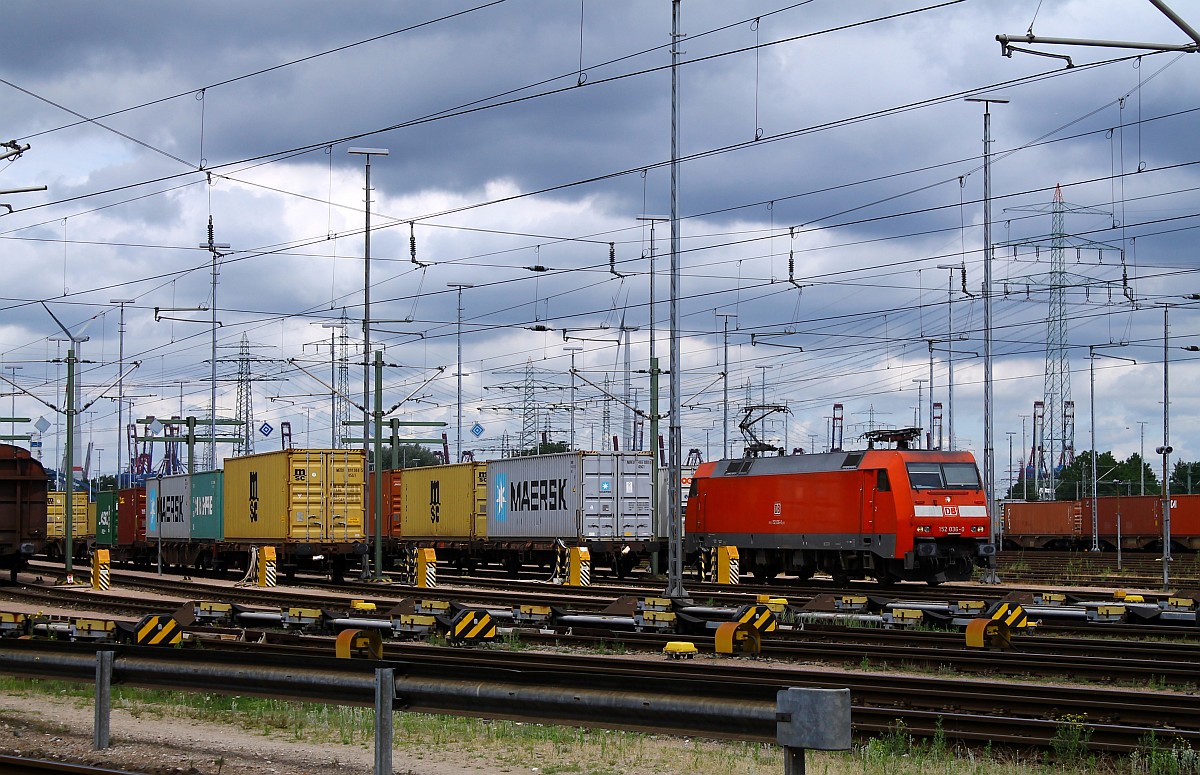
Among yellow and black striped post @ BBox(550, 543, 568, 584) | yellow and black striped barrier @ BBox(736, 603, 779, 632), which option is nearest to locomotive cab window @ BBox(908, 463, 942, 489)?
yellow and black striped post @ BBox(550, 543, 568, 584)

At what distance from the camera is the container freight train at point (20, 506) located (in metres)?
36.7

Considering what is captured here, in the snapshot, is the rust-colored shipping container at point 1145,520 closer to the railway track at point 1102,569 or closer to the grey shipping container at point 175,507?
the railway track at point 1102,569

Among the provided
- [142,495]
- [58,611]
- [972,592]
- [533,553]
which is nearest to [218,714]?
[58,611]

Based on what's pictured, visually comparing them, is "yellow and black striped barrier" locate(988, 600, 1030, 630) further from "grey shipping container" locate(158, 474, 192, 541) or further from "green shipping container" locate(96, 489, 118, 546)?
"green shipping container" locate(96, 489, 118, 546)

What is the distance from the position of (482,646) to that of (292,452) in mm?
20996

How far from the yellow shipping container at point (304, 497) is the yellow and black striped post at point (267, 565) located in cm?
111

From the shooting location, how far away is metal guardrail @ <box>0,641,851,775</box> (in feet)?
23.3

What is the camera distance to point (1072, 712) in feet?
40.0

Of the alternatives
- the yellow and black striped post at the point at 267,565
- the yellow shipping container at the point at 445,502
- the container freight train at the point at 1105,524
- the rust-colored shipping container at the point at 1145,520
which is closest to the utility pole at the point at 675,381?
the yellow and black striped post at the point at 267,565

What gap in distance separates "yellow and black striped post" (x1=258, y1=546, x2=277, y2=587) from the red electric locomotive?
42.6 feet

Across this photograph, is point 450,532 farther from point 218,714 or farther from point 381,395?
point 218,714

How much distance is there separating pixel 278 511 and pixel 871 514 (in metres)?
17.2

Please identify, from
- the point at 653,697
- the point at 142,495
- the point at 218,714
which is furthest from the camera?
the point at 142,495

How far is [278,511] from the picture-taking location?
3888cm
